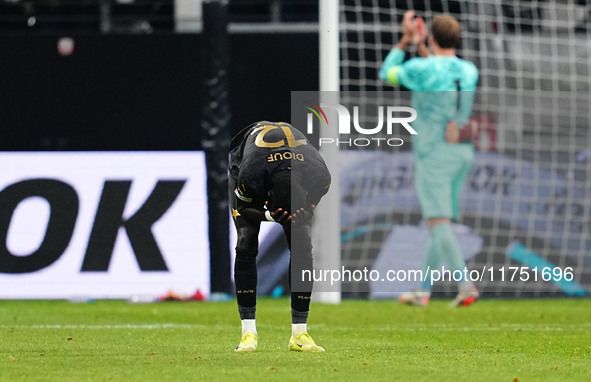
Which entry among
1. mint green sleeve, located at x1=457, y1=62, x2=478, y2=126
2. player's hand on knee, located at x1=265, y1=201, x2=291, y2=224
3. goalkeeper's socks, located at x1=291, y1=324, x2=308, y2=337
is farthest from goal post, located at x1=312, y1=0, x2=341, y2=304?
player's hand on knee, located at x1=265, y1=201, x2=291, y2=224

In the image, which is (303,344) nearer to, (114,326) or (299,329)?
(299,329)

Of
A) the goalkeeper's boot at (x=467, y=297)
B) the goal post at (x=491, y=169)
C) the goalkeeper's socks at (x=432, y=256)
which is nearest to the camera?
the goalkeeper's boot at (x=467, y=297)

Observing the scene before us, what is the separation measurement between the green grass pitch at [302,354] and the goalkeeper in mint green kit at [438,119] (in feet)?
2.20

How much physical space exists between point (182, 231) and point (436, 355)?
4.86 metres

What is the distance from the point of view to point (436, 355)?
628cm

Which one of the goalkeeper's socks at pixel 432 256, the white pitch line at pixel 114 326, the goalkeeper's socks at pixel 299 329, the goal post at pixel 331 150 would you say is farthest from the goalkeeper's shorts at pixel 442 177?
the goalkeeper's socks at pixel 299 329

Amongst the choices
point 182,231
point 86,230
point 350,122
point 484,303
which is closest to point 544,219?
point 484,303

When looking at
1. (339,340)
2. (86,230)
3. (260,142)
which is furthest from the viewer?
(86,230)

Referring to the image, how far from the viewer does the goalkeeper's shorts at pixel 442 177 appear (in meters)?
9.94

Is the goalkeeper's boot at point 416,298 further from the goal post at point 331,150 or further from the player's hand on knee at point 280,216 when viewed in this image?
the player's hand on knee at point 280,216

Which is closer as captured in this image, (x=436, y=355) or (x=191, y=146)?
(x=436, y=355)

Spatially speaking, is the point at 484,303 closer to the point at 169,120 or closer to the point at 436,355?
the point at 169,120

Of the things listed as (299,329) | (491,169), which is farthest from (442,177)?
(299,329)

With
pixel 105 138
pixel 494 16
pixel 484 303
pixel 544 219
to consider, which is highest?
pixel 494 16
